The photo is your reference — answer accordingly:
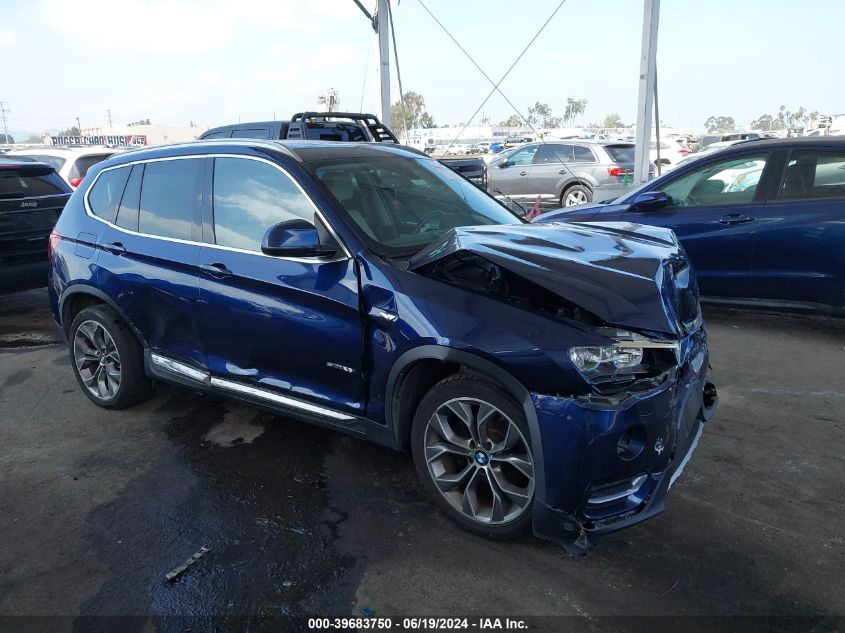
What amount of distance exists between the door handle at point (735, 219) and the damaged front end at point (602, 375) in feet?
10.6

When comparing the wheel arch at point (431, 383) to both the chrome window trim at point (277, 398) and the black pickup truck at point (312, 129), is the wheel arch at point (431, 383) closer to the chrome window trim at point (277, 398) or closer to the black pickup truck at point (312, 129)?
the chrome window trim at point (277, 398)

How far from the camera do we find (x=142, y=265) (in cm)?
395

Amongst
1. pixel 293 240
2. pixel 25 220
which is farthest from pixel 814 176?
pixel 25 220

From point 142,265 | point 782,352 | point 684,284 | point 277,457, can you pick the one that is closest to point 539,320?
point 684,284

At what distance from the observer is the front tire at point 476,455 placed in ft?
8.79

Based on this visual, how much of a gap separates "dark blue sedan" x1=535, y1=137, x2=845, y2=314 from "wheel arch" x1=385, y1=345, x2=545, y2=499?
2.68 metres

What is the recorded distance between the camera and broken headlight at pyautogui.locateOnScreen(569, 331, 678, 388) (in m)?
2.48

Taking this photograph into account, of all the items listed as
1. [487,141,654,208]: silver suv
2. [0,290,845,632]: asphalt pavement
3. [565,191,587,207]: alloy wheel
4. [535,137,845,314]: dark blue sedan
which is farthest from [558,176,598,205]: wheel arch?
[0,290,845,632]: asphalt pavement

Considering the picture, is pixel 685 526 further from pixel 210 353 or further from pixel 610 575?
pixel 210 353

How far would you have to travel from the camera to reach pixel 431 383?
2990 millimetres

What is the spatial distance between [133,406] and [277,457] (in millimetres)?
1416

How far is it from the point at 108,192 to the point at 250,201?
4.72 feet

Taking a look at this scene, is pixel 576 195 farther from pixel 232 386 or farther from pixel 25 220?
pixel 232 386

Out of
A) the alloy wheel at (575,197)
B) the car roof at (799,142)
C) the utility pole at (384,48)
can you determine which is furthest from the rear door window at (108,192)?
the alloy wheel at (575,197)
